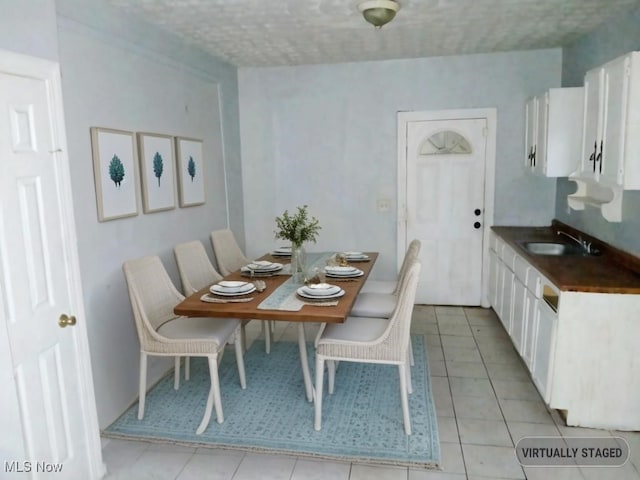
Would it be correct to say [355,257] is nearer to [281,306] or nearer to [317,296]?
[317,296]

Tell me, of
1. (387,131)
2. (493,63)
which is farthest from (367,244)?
(493,63)

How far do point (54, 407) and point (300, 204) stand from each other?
3.35 meters

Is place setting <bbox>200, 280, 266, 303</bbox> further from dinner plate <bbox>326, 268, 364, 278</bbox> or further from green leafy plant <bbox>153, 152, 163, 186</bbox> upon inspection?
green leafy plant <bbox>153, 152, 163, 186</bbox>

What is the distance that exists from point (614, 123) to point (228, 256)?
301 centimetres

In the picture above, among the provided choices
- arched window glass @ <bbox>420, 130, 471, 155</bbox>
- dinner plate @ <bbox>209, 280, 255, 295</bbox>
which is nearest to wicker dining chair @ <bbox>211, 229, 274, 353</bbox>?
dinner plate @ <bbox>209, 280, 255, 295</bbox>

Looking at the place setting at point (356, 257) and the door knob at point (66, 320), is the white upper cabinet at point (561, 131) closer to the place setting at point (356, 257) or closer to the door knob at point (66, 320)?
the place setting at point (356, 257)

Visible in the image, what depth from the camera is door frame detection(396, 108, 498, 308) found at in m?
4.57

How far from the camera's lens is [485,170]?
463cm

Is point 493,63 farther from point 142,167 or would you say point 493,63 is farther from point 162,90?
point 142,167

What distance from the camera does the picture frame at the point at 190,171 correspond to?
3.69 metres

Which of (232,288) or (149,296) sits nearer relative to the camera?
(232,288)

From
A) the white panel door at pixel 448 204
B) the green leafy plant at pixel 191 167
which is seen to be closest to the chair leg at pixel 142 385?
the green leafy plant at pixel 191 167

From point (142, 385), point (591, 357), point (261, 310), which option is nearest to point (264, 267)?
point (261, 310)

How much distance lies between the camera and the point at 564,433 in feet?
8.62
